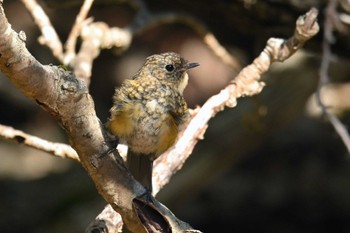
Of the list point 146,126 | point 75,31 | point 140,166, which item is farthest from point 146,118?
point 75,31

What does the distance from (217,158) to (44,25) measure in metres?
1.54

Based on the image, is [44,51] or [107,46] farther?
[44,51]

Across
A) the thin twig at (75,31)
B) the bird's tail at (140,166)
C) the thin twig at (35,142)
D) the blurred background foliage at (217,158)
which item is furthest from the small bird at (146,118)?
the blurred background foliage at (217,158)

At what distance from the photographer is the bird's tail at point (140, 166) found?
3322 millimetres

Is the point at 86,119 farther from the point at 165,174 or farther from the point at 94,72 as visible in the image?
the point at 94,72

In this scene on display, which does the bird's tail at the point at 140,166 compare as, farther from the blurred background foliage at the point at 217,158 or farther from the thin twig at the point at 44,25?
the blurred background foliage at the point at 217,158

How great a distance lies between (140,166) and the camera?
3373 millimetres

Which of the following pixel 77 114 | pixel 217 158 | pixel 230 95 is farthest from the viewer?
pixel 217 158

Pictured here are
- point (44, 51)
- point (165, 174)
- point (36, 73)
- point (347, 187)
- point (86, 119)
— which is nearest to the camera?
point (36, 73)

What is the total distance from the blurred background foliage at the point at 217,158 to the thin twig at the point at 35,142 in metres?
1.73

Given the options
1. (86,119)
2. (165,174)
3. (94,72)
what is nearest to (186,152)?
(165,174)

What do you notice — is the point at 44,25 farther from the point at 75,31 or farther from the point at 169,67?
the point at 169,67

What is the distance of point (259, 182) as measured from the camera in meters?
5.76

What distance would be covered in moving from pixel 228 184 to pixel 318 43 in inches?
64.7
